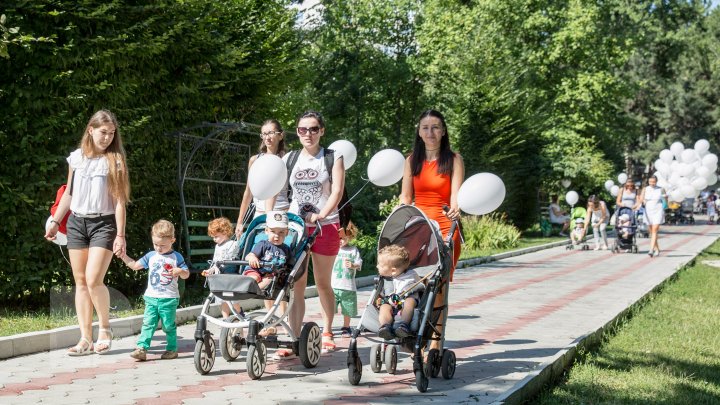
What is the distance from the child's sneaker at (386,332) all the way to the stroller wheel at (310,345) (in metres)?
0.92

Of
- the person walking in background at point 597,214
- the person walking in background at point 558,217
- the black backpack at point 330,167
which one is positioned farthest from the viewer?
the person walking in background at point 558,217

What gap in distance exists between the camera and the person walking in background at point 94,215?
733 cm

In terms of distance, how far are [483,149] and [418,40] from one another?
37.0ft

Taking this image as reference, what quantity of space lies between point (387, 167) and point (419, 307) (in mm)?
1700

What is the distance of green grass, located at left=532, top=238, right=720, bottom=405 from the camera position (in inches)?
237

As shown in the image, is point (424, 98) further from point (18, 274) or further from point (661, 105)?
point (661, 105)

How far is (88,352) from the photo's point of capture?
24.3 feet

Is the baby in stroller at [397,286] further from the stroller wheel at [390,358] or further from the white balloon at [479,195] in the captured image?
the white balloon at [479,195]

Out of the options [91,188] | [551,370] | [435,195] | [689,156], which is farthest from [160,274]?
[689,156]

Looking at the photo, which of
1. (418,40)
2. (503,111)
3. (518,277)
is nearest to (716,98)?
(418,40)

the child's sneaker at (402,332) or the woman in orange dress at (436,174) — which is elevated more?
the woman in orange dress at (436,174)

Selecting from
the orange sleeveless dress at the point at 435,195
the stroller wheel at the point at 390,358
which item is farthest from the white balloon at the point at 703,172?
the stroller wheel at the point at 390,358

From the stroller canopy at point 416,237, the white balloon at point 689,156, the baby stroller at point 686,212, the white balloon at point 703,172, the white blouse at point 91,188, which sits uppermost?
the white balloon at point 689,156

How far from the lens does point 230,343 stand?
6.88 meters
